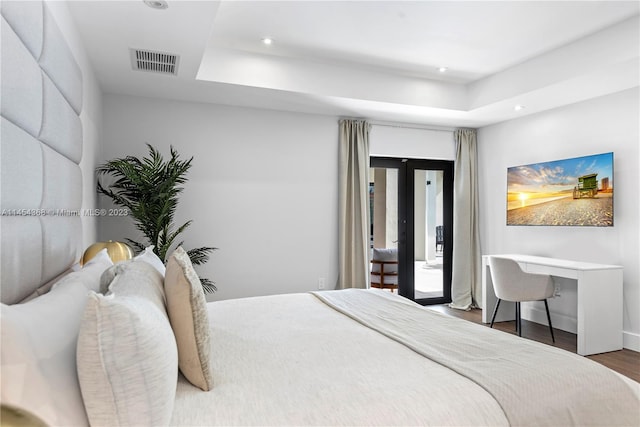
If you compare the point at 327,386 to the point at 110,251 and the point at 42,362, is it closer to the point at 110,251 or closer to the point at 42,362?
the point at 42,362

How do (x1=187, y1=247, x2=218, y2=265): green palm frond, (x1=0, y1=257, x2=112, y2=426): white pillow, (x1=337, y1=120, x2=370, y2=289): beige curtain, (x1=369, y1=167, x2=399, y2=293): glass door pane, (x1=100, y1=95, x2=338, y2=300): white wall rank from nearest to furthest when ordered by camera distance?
(x1=0, y1=257, x2=112, y2=426): white pillow
(x1=187, y1=247, x2=218, y2=265): green palm frond
(x1=100, y1=95, x2=338, y2=300): white wall
(x1=337, y1=120, x2=370, y2=289): beige curtain
(x1=369, y1=167, x2=399, y2=293): glass door pane

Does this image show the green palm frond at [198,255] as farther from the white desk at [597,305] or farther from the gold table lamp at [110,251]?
the white desk at [597,305]

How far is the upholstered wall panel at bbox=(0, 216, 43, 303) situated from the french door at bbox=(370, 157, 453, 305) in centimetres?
414

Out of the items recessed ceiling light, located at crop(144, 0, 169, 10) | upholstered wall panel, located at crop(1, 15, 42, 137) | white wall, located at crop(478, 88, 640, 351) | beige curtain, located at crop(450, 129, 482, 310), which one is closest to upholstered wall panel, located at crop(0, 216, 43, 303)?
upholstered wall panel, located at crop(1, 15, 42, 137)

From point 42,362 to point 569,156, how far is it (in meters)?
4.85

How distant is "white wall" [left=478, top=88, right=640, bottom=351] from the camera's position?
371 cm

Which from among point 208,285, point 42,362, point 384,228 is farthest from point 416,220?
point 42,362

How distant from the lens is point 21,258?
49.7 inches

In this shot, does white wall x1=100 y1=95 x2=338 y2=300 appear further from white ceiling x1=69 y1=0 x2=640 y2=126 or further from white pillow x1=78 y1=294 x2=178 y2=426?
white pillow x1=78 y1=294 x2=178 y2=426

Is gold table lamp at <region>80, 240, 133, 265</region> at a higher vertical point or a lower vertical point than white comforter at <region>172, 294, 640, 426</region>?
higher

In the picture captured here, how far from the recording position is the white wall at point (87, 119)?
7.48 feet

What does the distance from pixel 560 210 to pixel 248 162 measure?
339 centimetres

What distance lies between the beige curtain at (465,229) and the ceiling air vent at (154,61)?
12.2 feet

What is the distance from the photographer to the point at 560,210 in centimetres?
426
